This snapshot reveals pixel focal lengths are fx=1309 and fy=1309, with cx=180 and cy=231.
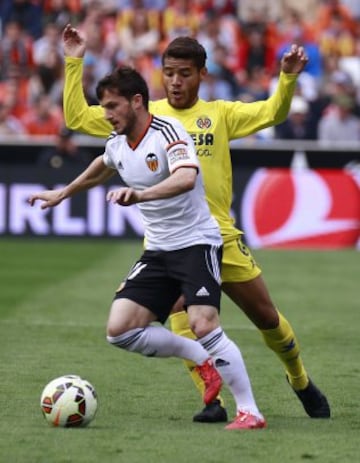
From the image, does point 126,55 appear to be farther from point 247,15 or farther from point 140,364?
point 140,364

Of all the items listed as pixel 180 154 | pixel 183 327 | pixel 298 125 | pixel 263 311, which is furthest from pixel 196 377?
pixel 298 125

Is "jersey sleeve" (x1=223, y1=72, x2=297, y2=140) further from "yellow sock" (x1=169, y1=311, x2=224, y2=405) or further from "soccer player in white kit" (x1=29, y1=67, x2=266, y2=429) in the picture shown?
"yellow sock" (x1=169, y1=311, x2=224, y2=405)

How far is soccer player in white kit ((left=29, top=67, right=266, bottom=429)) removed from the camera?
23.0 ft

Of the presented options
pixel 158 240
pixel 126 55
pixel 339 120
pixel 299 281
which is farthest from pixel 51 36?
pixel 158 240

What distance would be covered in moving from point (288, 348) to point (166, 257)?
1131 millimetres

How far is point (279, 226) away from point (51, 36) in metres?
6.97

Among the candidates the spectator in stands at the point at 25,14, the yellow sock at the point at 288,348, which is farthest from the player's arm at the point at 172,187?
the spectator in stands at the point at 25,14

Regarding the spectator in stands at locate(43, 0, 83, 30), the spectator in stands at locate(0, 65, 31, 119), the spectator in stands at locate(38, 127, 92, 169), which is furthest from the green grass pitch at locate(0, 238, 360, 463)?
the spectator in stands at locate(43, 0, 83, 30)

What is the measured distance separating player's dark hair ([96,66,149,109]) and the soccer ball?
Result: 160cm

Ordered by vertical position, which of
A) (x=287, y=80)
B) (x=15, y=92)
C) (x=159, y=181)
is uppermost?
(x=287, y=80)

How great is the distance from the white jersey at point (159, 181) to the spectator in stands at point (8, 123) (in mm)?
14441

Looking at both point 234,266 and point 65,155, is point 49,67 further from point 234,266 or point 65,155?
point 234,266

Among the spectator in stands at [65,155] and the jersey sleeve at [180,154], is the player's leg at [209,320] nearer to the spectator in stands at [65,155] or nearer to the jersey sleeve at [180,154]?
the jersey sleeve at [180,154]

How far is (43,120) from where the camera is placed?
21.8 m
